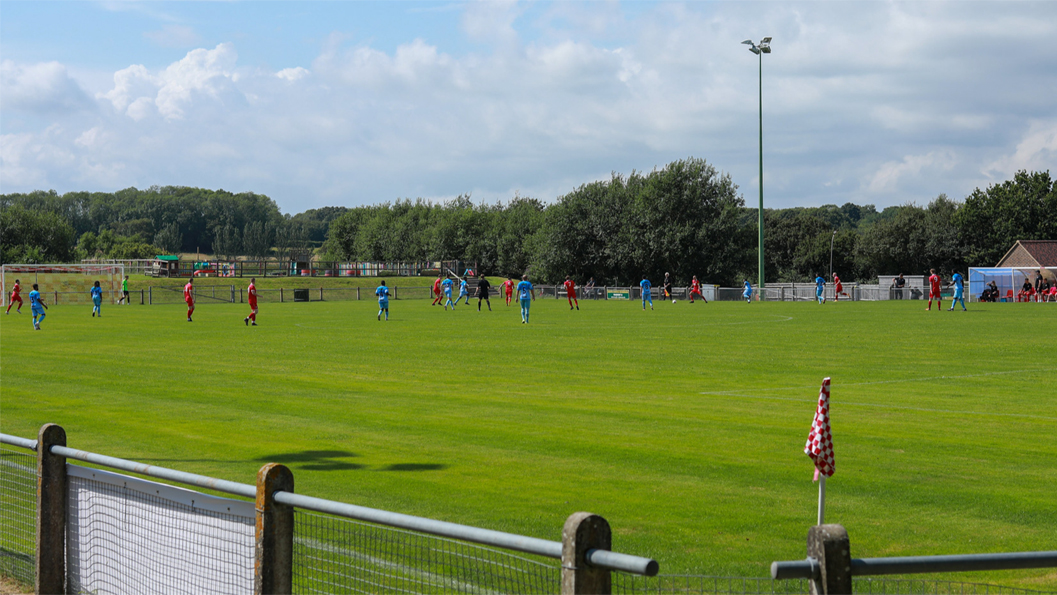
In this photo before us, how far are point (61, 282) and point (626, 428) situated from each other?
6835cm

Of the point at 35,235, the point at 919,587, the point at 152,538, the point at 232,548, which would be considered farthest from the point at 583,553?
the point at 35,235

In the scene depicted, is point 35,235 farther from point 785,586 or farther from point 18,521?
point 785,586

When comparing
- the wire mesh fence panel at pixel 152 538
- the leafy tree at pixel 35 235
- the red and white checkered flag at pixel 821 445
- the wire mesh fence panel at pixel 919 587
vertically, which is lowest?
the wire mesh fence panel at pixel 919 587

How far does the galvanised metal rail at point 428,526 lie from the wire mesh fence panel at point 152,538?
207mm

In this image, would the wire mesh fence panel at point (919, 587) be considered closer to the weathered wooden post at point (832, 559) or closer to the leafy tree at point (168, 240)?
the weathered wooden post at point (832, 559)

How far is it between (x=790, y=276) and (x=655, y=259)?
43640mm

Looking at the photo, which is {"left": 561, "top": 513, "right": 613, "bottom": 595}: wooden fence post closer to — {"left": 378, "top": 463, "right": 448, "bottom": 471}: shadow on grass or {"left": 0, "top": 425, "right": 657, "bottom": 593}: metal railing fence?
{"left": 0, "top": 425, "right": 657, "bottom": 593}: metal railing fence

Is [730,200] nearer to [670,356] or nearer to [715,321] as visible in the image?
[715,321]

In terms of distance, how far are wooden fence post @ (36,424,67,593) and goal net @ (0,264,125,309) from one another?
66110 mm

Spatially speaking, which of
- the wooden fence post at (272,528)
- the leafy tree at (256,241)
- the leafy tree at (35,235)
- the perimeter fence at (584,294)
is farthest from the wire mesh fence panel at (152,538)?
the leafy tree at (256,241)

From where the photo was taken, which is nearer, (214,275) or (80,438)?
(80,438)

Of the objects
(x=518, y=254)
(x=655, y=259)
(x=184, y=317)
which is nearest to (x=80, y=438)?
(x=184, y=317)

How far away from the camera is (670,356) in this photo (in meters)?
22.7

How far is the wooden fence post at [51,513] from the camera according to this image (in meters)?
6.31
